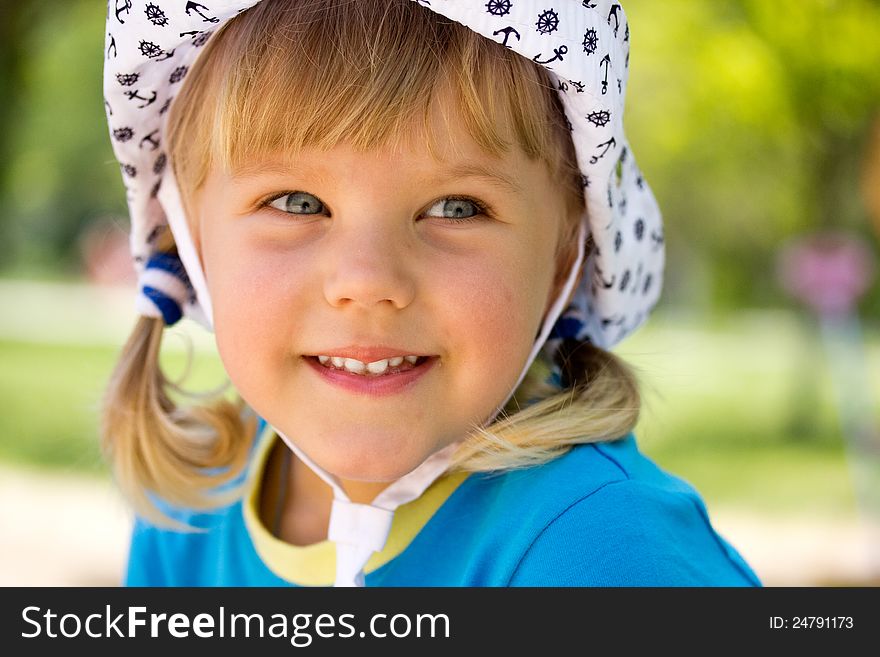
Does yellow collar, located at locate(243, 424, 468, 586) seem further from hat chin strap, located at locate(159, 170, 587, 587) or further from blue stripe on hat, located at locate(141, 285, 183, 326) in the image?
blue stripe on hat, located at locate(141, 285, 183, 326)

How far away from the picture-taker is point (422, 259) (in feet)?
5.51

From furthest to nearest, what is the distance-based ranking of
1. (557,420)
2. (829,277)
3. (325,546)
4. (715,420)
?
(715,420), (829,277), (325,546), (557,420)

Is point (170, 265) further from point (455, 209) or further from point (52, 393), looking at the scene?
point (52, 393)

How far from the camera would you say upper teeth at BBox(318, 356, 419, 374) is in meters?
1.73

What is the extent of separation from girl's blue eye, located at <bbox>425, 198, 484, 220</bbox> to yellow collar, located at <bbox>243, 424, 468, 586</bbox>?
521mm

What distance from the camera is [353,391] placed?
68.5 inches

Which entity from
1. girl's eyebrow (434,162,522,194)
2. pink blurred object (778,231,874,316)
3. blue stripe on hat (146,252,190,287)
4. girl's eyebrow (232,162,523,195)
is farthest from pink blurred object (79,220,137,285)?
pink blurred object (778,231,874,316)

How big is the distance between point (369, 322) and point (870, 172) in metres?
7.83

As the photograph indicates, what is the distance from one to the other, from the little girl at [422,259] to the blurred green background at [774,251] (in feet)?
1.39

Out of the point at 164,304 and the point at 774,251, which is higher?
the point at 774,251

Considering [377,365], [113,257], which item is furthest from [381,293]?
[113,257]

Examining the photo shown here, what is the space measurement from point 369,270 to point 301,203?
22cm

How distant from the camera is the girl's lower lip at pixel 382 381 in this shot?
5.67ft

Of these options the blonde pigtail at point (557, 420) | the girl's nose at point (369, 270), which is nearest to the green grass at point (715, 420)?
the blonde pigtail at point (557, 420)
